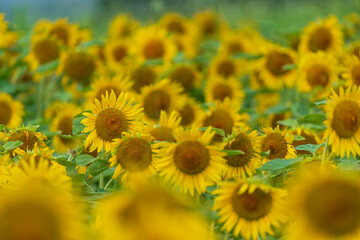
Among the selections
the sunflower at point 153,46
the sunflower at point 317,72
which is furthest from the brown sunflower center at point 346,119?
the sunflower at point 153,46

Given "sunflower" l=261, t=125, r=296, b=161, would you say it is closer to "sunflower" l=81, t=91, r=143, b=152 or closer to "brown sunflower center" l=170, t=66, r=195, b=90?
"sunflower" l=81, t=91, r=143, b=152

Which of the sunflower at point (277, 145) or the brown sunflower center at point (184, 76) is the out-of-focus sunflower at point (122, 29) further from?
the sunflower at point (277, 145)

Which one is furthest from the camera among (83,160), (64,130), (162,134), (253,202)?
(64,130)

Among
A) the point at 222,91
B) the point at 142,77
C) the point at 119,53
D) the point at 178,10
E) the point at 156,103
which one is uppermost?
the point at 178,10

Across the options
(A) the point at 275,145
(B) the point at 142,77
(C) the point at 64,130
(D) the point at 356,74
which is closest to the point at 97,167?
(A) the point at 275,145

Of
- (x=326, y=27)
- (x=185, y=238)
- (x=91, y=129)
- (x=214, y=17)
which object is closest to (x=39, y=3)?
(x=214, y=17)

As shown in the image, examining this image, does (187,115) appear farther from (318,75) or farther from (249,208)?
(249,208)
